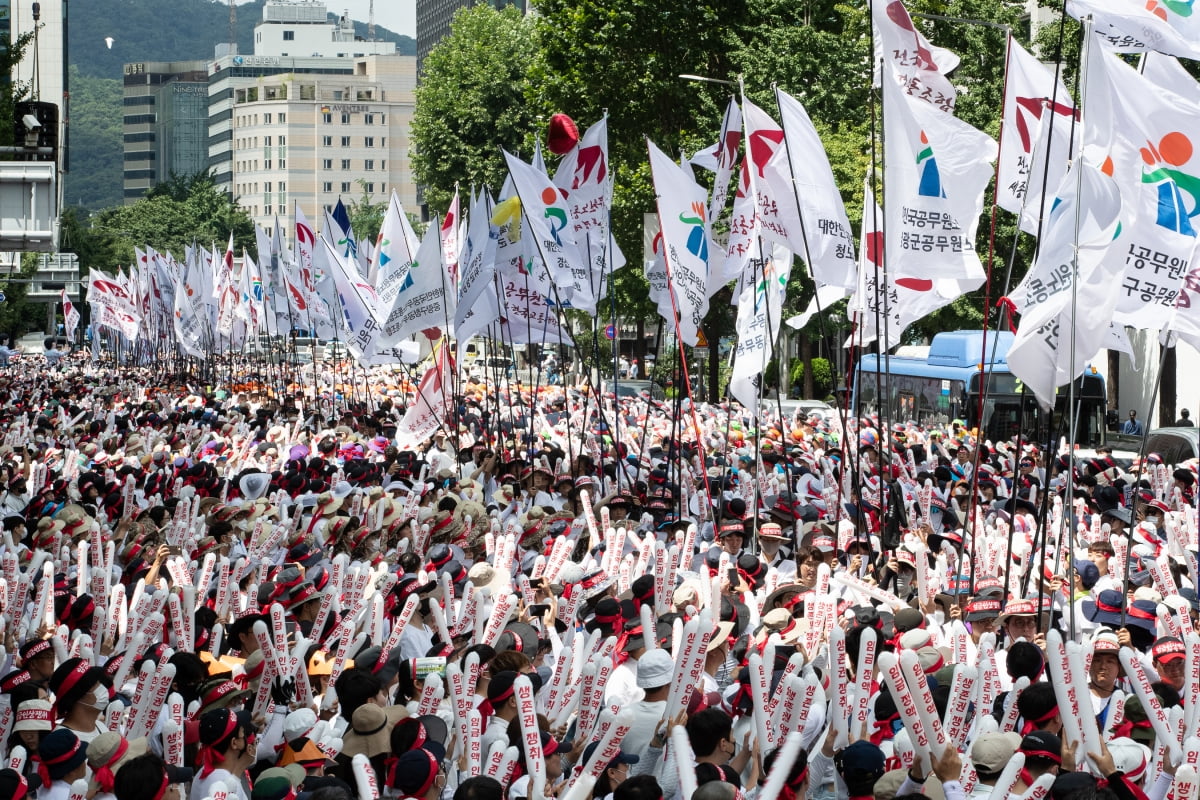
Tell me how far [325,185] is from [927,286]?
531 ft

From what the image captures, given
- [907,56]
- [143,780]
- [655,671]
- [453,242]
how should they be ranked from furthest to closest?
1. [453,242]
2. [907,56]
3. [655,671]
4. [143,780]

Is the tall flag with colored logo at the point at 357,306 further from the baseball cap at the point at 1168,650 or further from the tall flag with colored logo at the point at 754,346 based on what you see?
the baseball cap at the point at 1168,650

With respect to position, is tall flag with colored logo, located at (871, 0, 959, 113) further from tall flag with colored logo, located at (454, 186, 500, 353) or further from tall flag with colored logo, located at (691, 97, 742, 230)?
tall flag with colored logo, located at (454, 186, 500, 353)

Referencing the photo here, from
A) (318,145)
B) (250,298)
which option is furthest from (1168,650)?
(318,145)

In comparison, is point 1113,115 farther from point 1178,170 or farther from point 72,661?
point 72,661

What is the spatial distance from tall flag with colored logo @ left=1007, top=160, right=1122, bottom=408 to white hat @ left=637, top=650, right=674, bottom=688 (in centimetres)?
369

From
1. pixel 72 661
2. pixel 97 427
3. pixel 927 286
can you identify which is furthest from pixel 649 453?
pixel 72 661

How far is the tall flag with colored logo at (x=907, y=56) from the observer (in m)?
12.1

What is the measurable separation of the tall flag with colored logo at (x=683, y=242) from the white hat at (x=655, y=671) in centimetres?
767

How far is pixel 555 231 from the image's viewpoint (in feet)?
57.3

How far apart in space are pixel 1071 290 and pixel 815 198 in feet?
13.3

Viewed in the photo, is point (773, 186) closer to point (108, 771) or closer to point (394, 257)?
point (394, 257)

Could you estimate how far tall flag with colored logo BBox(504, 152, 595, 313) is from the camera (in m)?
17.1

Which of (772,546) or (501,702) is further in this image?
(772,546)
